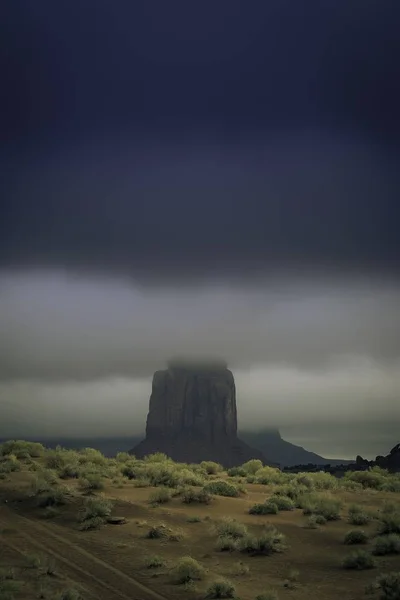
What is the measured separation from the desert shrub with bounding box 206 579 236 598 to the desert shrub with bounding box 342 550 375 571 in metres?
5.83

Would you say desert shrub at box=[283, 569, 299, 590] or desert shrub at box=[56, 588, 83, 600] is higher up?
desert shrub at box=[283, 569, 299, 590]

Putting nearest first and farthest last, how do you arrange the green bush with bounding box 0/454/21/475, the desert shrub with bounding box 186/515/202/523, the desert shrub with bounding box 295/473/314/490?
the desert shrub with bounding box 186/515/202/523
the green bush with bounding box 0/454/21/475
the desert shrub with bounding box 295/473/314/490

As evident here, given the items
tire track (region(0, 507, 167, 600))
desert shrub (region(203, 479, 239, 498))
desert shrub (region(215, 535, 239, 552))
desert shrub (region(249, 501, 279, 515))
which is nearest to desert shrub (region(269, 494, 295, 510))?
desert shrub (region(249, 501, 279, 515))

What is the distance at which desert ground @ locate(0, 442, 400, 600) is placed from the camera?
74.9 feet

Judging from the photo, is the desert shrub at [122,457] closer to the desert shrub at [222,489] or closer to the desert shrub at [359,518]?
the desert shrub at [222,489]

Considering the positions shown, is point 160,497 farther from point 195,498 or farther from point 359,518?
point 359,518

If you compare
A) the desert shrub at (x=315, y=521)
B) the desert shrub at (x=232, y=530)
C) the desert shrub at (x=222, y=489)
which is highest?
the desert shrub at (x=222, y=489)

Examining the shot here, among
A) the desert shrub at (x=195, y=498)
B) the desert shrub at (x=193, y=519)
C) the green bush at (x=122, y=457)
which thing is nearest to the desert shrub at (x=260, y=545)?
the desert shrub at (x=193, y=519)

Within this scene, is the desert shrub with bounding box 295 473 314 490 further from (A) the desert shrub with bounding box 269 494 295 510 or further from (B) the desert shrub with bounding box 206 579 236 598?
(B) the desert shrub with bounding box 206 579 236 598

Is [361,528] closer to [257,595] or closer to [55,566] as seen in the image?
[257,595]

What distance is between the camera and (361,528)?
31.8m

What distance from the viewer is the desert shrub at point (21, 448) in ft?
169

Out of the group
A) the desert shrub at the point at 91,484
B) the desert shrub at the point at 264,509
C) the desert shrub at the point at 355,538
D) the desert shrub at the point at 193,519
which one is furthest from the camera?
the desert shrub at the point at 91,484

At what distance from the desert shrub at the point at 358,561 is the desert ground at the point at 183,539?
4 cm
